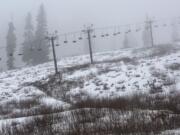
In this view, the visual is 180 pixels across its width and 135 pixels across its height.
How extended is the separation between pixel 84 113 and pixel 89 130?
10.4ft

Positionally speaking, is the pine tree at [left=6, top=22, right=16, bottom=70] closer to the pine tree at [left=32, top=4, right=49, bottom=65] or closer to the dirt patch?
the pine tree at [left=32, top=4, right=49, bottom=65]

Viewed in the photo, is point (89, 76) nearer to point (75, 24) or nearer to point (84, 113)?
point (84, 113)

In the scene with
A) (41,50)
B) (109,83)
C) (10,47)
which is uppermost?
(10,47)

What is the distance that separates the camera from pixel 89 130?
33.0ft

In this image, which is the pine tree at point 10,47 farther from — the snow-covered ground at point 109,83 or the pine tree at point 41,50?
the snow-covered ground at point 109,83

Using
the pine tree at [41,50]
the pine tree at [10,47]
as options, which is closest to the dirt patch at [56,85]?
the pine tree at [41,50]

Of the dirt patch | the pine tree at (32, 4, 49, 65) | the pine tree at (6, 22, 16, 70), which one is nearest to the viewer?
the dirt patch

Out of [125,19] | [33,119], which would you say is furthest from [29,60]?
[125,19]

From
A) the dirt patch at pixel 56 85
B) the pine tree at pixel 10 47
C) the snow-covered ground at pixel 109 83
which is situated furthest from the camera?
the pine tree at pixel 10 47

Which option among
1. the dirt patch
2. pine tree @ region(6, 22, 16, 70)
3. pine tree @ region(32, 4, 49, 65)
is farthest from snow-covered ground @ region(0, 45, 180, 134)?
pine tree @ region(6, 22, 16, 70)

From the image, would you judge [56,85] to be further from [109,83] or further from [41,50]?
[41,50]

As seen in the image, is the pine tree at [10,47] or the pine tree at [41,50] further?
the pine tree at [10,47]

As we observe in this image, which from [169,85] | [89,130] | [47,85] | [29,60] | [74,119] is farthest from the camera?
[29,60]

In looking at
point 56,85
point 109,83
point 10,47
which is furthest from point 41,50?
point 109,83
